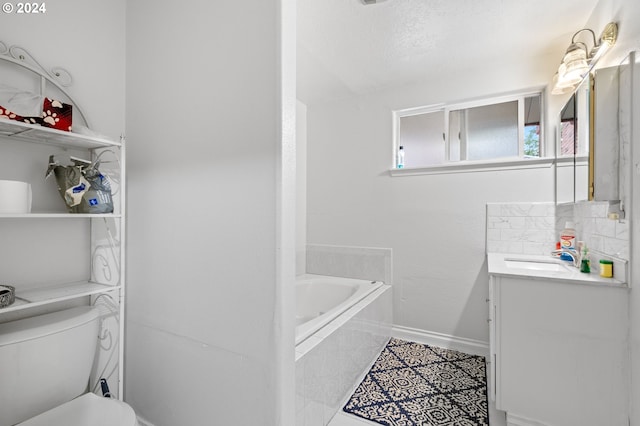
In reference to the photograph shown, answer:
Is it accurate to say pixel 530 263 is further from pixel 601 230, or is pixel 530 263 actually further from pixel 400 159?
pixel 400 159

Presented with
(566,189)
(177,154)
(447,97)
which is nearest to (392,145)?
(447,97)

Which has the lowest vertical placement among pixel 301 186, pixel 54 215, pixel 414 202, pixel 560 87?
pixel 54 215

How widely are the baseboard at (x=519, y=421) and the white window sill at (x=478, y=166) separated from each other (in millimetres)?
1726

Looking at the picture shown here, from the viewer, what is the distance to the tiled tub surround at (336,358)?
55.1 inches

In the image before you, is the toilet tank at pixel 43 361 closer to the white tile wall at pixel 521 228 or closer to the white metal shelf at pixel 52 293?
the white metal shelf at pixel 52 293

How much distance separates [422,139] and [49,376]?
9.80ft

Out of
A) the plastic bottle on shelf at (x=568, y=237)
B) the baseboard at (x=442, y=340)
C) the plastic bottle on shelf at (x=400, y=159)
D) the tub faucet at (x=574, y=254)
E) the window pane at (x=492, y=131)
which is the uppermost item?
the window pane at (x=492, y=131)

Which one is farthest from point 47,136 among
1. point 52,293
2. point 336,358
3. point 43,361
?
point 336,358

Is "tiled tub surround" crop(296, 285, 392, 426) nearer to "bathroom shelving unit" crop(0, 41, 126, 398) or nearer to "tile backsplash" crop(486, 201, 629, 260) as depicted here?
"bathroom shelving unit" crop(0, 41, 126, 398)

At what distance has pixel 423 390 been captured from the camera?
1991 millimetres

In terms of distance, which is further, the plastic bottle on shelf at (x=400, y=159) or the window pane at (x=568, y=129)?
the plastic bottle on shelf at (x=400, y=159)

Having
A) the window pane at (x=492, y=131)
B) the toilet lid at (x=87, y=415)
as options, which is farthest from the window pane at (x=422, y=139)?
the toilet lid at (x=87, y=415)

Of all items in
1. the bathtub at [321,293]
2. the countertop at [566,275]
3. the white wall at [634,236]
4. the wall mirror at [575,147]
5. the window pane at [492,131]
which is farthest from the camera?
the bathtub at [321,293]

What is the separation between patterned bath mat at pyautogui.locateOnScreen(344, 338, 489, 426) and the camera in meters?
1.74
